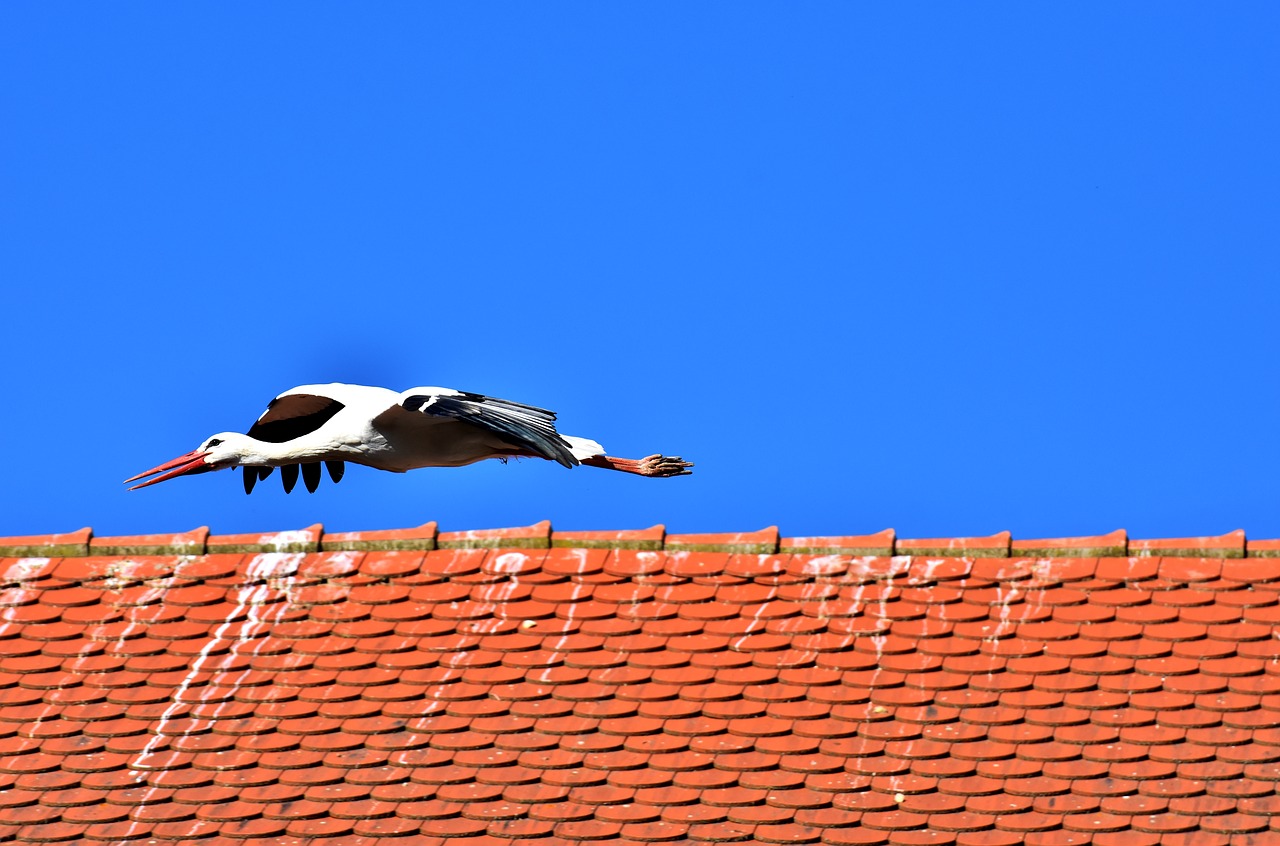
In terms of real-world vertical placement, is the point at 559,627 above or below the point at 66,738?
above

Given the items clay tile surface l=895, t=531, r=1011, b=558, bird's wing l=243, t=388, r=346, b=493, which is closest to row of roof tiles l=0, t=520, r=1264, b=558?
clay tile surface l=895, t=531, r=1011, b=558

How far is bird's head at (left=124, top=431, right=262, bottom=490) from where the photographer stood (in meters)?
14.3

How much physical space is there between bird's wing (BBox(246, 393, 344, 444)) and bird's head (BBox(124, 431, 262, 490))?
0.47 meters

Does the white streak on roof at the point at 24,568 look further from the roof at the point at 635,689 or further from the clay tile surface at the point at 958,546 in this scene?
the clay tile surface at the point at 958,546

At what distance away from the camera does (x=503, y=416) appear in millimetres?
12977

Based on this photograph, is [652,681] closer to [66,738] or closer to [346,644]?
[346,644]

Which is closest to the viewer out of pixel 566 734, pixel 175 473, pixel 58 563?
pixel 566 734

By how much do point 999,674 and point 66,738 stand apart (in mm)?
4335

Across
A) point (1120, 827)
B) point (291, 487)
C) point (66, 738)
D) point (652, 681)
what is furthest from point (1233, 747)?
point (291, 487)

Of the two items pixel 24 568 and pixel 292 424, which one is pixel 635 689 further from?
pixel 292 424

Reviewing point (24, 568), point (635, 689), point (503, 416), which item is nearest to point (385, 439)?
point (503, 416)

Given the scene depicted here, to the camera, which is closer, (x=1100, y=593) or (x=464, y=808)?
(x=464, y=808)

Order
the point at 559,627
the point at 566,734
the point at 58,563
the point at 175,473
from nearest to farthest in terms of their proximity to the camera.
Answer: the point at 566,734 < the point at 559,627 < the point at 58,563 < the point at 175,473

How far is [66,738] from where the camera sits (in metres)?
11.0
